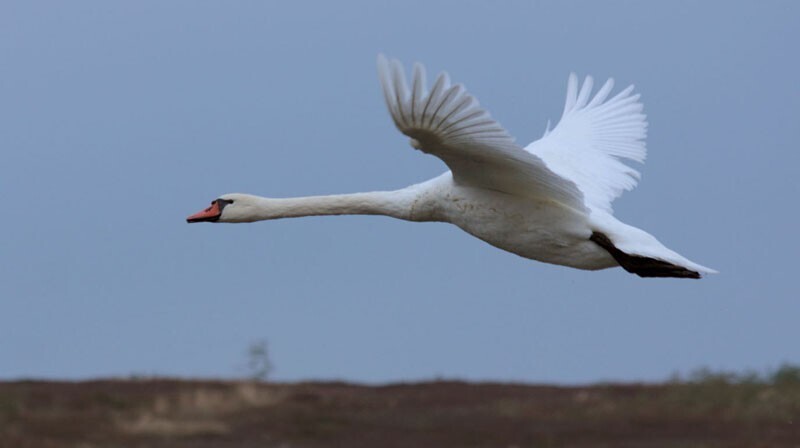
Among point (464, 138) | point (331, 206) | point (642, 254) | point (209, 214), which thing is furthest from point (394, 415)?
point (209, 214)

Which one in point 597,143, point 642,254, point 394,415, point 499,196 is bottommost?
point 394,415

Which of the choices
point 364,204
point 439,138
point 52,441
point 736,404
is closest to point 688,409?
point 736,404

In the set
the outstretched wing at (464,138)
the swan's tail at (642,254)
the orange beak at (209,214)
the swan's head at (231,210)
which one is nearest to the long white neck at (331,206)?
the swan's head at (231,210)

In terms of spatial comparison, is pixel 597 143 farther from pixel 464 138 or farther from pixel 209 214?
pixel 464 138

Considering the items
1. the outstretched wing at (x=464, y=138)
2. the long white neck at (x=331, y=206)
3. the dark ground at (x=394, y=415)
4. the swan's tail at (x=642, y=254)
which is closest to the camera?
the dark ground at (x=394, y=415)

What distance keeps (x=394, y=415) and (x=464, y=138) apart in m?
1.81

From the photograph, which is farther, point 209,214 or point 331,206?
point 209,214

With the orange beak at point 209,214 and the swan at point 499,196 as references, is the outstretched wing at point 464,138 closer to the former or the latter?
the swan at point 499,196

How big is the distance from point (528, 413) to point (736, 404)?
4.79 ft

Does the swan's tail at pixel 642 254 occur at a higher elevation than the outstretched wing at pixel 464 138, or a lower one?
lower

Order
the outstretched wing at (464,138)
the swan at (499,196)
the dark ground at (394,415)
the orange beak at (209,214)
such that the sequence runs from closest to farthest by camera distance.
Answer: the dark ground at (394,415), the outstretched wing at (464,138), the swan at (499,196), the orange beak at (209,214)

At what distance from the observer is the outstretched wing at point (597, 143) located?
41.6 ft

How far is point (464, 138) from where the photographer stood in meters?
9.68

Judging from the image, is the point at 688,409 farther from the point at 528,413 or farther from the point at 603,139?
the point at 603,139
